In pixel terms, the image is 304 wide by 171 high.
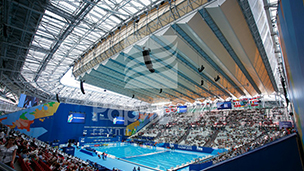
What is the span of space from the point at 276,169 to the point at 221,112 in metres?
34.4

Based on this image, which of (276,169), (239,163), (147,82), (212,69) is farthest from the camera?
(147,82)

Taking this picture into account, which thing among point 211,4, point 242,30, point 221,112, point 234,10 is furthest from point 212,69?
point 221,112

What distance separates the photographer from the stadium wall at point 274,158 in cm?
645

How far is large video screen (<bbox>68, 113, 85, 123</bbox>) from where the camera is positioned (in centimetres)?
3175

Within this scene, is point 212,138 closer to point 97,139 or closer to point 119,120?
point 119,120

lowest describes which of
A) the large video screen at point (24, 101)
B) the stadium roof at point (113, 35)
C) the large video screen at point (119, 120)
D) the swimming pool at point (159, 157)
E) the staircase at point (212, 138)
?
the swimming pool at point (159, 157)

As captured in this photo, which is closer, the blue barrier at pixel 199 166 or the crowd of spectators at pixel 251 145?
the crowd of spectators at pixel 251 145

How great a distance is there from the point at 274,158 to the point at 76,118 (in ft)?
109

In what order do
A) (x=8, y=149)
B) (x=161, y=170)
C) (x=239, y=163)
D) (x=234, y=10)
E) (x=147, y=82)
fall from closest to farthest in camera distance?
(x=8, y=149)
(x=239, y=163)
(x=234, y=10)
(x=161, y=170)
(x=147, y=82)

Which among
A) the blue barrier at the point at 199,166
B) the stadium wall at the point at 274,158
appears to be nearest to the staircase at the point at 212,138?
the blue barrier at the point at 199,166

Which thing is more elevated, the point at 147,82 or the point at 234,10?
the point at 234,10

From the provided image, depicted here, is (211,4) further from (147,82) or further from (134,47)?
(147,82)

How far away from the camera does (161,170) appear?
604 inches

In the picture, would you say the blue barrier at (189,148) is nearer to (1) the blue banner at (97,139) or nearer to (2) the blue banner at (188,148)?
(2) the blue banner at (188,148)
